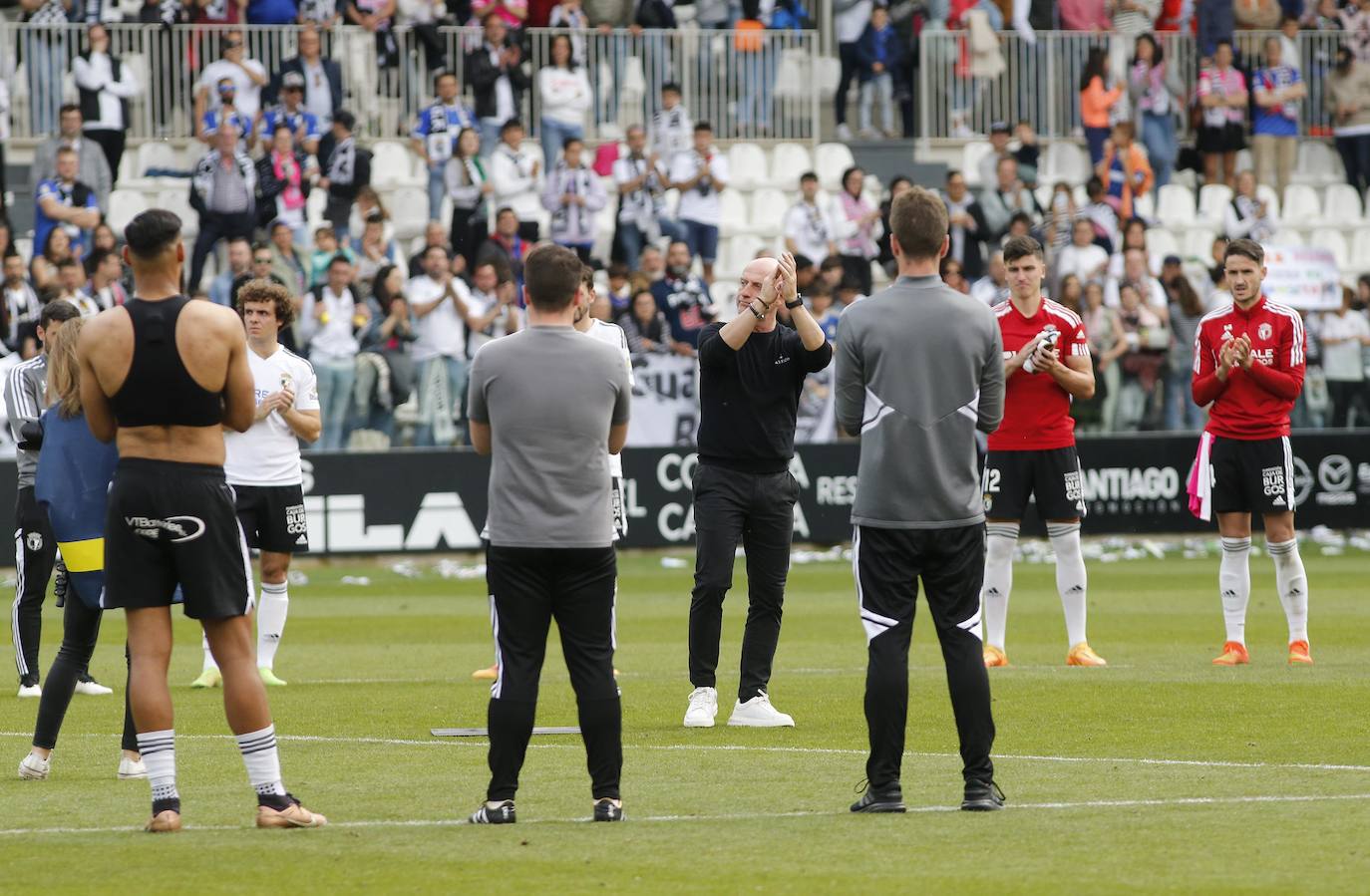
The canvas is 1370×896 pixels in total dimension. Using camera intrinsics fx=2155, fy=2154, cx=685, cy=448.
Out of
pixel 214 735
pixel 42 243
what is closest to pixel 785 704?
pixel 214 735

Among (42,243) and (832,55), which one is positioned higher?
(832,55)

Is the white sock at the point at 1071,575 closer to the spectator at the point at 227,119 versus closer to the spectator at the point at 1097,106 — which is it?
the spectator at the point at 227,119

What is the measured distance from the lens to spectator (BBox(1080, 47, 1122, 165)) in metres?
29.1

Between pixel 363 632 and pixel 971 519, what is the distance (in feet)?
31.0

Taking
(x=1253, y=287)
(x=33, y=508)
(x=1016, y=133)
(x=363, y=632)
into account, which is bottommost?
(x=363, y=632)

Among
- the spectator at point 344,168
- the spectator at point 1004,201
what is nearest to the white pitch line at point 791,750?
the spectator at point 344,168

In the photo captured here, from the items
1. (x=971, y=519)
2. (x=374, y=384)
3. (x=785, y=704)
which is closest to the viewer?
(x=971, y=519)

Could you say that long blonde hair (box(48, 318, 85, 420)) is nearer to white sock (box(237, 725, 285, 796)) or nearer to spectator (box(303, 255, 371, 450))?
white sock (box(237, 725, 285, 796))

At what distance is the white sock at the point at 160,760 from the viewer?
24.1 ft

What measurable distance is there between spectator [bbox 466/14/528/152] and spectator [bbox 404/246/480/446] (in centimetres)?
415

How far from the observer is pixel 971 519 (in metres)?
7.75

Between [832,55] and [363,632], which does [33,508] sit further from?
[832,55]

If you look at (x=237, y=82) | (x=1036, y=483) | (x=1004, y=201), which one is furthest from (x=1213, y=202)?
(x=1036, y=483)

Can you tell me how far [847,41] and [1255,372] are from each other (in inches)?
666
